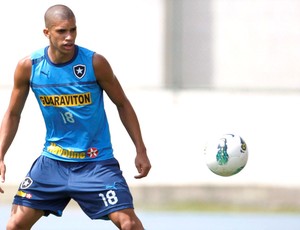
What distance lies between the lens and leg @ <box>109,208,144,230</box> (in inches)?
315

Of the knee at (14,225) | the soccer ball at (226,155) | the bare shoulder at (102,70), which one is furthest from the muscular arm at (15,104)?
the soccer ball at (226,155)

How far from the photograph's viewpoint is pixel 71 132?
831 cm

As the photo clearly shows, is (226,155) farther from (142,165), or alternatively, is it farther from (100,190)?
(100,190)

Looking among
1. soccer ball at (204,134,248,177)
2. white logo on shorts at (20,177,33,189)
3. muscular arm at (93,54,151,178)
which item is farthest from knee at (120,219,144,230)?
soccer ball at (204,134,248,177)

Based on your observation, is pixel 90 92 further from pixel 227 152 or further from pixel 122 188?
pixel 227 152

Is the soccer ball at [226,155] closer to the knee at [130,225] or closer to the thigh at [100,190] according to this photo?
the thigh at [100,190]

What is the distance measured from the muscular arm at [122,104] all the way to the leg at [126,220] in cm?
29

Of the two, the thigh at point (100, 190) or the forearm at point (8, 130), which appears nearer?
the thigh at point (100, 190)

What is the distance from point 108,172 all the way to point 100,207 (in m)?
0.27

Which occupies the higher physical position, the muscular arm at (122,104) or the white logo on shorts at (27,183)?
the muscular arm at (122,104)

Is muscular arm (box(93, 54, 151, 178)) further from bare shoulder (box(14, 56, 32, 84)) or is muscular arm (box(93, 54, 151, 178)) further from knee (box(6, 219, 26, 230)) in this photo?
knee (box(6, 219, 26, 230))

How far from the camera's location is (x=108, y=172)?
A: 828 cm

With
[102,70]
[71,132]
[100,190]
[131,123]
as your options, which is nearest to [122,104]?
[131,123]

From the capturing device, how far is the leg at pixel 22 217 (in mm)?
8156
